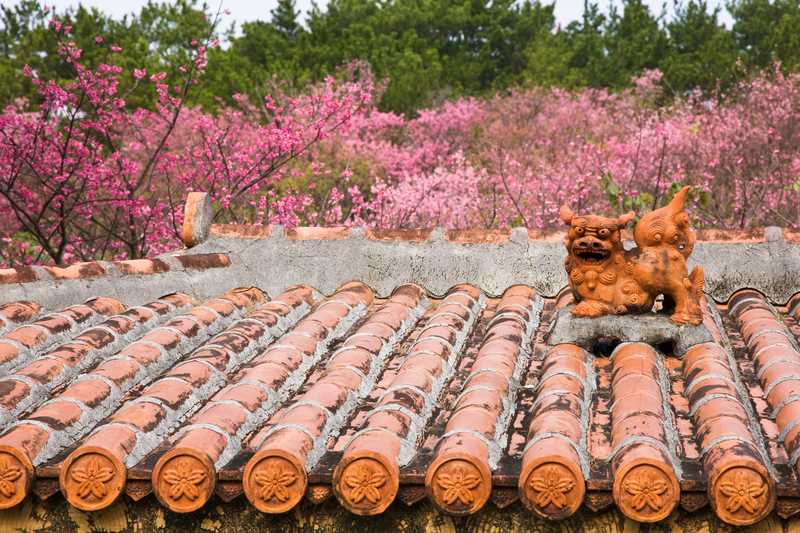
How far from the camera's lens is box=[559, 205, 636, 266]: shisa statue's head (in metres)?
5.29

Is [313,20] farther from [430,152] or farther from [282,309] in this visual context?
[282,309]

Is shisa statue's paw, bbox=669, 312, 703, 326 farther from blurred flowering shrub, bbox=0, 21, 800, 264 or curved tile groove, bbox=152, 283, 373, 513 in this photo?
blurred flowering shrub, bbox=0, 21, 800, 264

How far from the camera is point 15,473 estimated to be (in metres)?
3.82

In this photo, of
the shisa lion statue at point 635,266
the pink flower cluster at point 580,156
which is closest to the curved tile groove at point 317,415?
the shisa lion statue at point 635,266

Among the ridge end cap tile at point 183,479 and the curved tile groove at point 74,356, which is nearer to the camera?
the ridge end cap tile at point 183,479

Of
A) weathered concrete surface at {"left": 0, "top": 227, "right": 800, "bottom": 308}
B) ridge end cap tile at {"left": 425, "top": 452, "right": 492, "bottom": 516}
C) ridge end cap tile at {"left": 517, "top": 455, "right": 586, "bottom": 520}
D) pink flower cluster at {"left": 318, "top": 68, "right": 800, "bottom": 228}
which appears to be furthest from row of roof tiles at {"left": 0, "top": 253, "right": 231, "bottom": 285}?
pink flower cluster at {"left": 318, "top": 68, "right": 800, "bottom": 228}

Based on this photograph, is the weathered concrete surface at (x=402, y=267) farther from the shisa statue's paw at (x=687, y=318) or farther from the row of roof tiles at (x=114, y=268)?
the shisa statue's paw at (x=687, y=318)

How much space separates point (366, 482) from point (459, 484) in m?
0.34

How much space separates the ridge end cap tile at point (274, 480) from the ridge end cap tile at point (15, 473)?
88 centimetres

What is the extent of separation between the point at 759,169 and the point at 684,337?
623 inches

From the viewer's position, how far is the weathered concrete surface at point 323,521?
3.69 metres

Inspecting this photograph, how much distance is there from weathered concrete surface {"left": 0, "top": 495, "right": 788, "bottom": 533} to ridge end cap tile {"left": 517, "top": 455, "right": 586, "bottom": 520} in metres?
0.28

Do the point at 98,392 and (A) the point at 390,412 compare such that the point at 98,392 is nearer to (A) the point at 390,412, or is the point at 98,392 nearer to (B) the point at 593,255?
(A) the point at 390,412

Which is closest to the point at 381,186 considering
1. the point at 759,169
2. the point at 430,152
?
the point at 759,169
